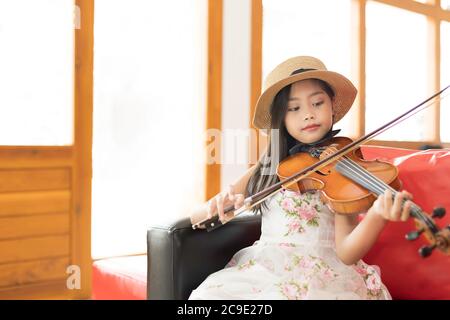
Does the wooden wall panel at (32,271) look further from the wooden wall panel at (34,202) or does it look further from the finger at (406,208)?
the finger at (406,208)

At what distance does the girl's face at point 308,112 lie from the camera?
133 centimetres

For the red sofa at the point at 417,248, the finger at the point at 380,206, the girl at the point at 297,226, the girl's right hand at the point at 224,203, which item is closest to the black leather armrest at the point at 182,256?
the girl at the point at 297,226

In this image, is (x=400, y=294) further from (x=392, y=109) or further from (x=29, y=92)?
(x=392, y=109)

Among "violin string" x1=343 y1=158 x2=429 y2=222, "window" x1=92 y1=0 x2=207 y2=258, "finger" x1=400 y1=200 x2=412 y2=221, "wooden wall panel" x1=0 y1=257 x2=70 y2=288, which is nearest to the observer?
"finger" x1=400 y1=200 x2=412 y2=221

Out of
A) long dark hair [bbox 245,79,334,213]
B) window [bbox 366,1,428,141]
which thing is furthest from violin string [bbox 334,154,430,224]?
window [bbox 366,1,428,141]

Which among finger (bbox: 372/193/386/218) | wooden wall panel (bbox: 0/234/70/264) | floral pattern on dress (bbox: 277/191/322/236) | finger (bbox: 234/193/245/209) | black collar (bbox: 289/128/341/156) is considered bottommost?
wooden wall panel (bbox: 0/234/70/264)

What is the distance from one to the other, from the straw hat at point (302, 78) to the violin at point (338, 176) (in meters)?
0.15

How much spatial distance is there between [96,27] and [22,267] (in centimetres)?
129

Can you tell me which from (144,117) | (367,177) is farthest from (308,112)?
(144,117)

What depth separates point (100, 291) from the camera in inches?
78.6

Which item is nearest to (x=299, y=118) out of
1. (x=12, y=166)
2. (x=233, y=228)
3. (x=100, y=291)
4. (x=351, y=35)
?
(x=233, y=228)

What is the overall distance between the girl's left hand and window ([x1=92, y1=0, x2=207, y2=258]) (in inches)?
85.5

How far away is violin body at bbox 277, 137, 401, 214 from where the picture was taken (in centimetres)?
108

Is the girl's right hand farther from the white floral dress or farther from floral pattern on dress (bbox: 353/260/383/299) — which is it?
floral pattern on dress (bbox: 353/260/383/299)
